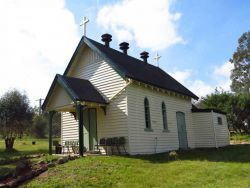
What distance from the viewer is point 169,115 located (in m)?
20.4

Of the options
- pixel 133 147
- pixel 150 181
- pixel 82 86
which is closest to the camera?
pixel 150 181

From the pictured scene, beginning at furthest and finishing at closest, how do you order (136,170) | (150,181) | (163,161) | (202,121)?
(202,121)
(163,161)
(136,170)
(150,181)

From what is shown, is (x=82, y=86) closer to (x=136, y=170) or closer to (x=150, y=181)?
(x=136, y=170)

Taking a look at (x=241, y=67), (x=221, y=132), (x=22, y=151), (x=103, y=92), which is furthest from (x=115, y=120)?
(x=241, y=67)

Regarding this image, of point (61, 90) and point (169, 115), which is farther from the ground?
point (61, 90)

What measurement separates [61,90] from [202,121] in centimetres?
1203

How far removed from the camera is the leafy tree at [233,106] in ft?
124

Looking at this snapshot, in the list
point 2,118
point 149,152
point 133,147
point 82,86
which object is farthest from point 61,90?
point 2,118

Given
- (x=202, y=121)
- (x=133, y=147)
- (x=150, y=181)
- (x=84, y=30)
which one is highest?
(x=84, y=30)

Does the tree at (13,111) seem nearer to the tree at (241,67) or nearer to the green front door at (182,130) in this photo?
the green front door at (182,130)

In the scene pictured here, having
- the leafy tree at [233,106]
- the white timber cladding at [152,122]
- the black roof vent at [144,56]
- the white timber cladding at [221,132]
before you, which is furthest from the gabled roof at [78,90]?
the leafy tree at [233,106]

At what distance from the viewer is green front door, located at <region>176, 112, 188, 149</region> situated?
843 inches

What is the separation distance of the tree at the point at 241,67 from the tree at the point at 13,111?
35608 millimetres

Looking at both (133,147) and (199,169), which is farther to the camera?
(133,147)
